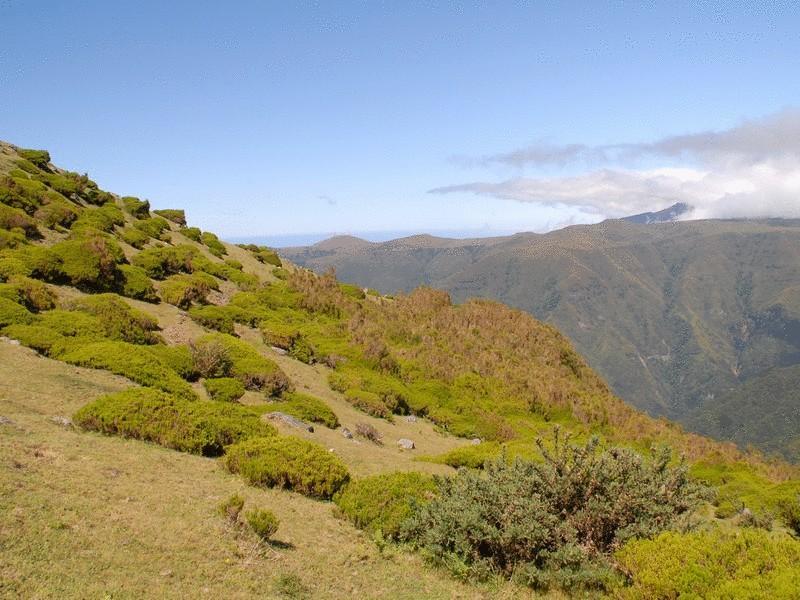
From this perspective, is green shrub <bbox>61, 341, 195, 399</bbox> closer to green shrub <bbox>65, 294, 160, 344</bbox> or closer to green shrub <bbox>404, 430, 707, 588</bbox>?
green shrub <bbox>65, 294, 160, 344</bbox>

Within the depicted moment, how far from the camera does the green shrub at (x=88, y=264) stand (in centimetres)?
2253

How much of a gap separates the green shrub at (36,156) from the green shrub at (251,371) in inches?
1196

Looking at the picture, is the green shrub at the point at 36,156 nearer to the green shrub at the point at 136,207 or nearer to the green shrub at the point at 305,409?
the green shrub at the point at 136,207

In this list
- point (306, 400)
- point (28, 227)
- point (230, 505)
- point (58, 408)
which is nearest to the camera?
point (230, 505)

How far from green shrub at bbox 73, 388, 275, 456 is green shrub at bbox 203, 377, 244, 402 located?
3.90 m

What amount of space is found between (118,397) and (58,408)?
1336 mm

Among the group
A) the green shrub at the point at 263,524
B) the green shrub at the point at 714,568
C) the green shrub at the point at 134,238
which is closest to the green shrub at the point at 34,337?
the green shrub at the point at 263,524

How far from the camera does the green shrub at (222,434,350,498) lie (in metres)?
10.7

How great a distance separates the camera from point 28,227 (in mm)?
25438

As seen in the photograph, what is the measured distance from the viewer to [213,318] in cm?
2492

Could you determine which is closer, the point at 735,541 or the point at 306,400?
the point at 735,541

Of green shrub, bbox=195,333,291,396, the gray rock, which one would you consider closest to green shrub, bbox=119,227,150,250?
green shrub, bbox=195,333,291,396

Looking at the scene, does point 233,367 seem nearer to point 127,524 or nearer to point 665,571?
point 127,524

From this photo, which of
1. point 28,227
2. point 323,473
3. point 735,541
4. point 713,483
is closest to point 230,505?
point 323,473
